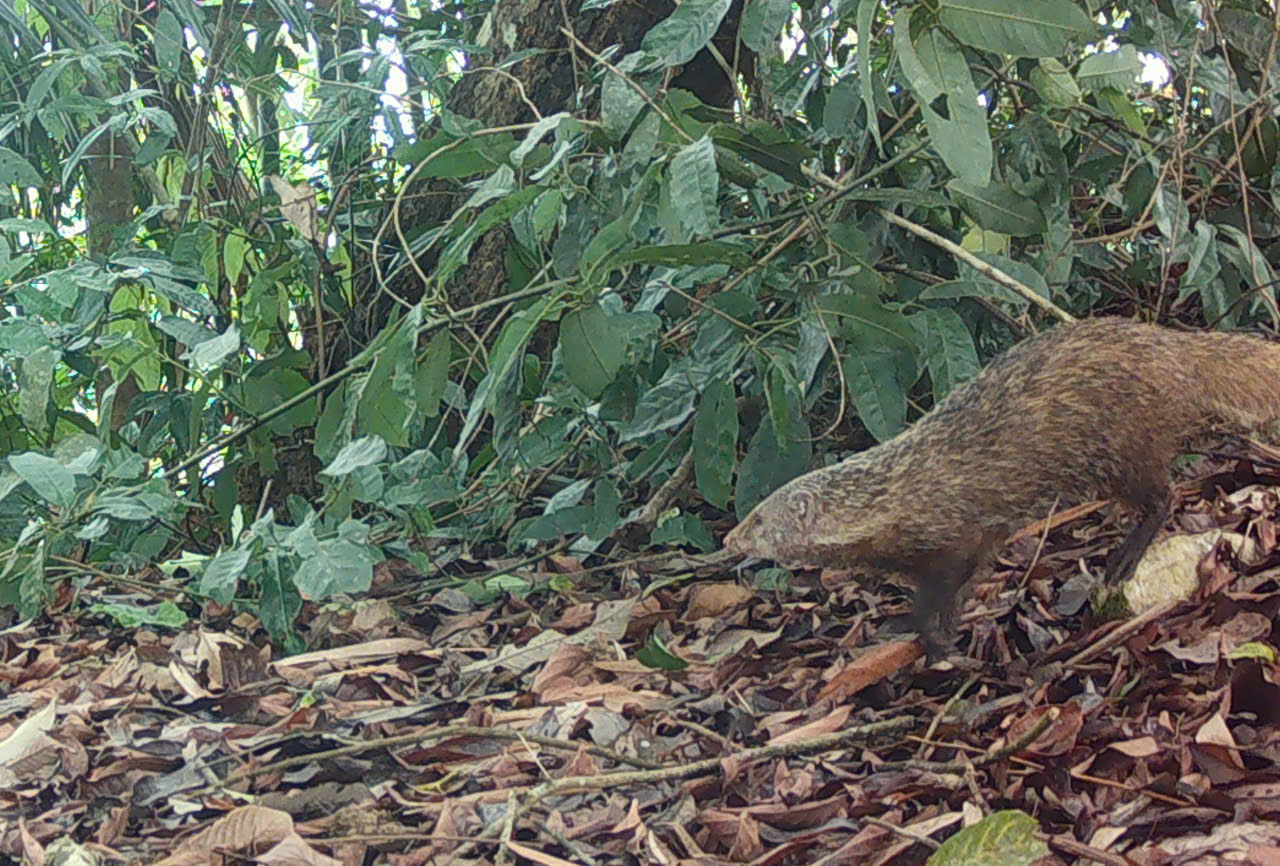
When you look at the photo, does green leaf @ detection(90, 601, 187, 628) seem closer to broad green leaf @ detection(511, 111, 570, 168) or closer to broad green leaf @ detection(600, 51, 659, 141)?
broad green leaf @ detection(511, 111, 570, 168)

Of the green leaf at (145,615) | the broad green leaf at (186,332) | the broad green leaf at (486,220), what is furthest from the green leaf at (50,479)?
the broad green leaf at (486,220)

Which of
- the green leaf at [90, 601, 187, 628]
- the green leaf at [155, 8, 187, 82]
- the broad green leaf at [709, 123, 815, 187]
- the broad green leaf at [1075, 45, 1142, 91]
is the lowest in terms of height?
the green leaf at [90, 601, 187, 628]

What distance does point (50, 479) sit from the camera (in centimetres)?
315

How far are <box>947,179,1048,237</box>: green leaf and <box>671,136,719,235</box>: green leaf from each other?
0.65 m

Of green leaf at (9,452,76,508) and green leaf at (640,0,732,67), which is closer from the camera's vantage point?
green leaf at (640,0,732,67)

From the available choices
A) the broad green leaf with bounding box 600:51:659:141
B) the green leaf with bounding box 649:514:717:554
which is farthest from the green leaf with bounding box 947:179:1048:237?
the green leaf with bounding box 649:514:717:554

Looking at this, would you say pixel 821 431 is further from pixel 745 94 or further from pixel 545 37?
pixel 545 37

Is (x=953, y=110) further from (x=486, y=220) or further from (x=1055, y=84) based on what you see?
(x=1055, y=84)

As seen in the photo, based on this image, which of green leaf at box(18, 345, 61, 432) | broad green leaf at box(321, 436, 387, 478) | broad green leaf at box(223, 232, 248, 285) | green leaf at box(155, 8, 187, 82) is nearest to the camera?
broad green leaf at box(321, 436, 387, 478)

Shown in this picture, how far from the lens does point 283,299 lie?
4.24 m

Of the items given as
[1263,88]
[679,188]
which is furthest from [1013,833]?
[1263,88]

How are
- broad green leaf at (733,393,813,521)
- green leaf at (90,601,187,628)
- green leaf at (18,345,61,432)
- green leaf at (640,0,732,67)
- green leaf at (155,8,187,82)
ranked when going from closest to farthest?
1. green leaf at (640,0,732,67)
2. broad green leaf at (733,393,813,521)
3. green leaf at (90,601,187,628)
4. green leaf at (18,345,61,432)
5. green leaf at (155,8,187,82)

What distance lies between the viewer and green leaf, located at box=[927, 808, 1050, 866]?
1.68m

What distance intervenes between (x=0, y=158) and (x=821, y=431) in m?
2.66
